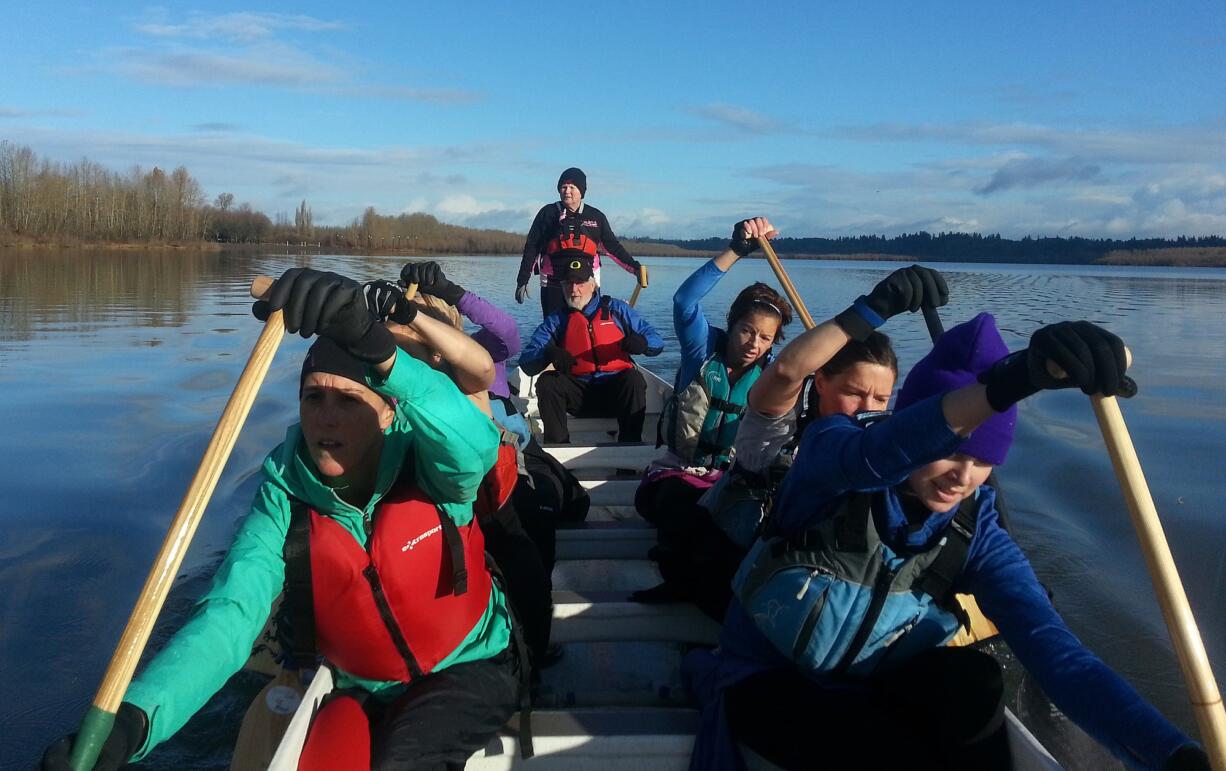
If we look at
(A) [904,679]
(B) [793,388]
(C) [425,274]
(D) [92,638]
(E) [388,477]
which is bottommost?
(D) [92,638]

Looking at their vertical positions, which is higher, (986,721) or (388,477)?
(388,477)

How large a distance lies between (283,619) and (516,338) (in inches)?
87.0

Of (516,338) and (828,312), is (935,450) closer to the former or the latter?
(516,338)

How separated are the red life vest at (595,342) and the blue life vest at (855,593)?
385cm

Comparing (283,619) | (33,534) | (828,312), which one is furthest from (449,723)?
(828,312)

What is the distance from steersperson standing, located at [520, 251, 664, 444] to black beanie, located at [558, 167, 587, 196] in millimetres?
1934

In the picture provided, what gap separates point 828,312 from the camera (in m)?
16.5

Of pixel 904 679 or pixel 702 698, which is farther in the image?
pixel 702 698

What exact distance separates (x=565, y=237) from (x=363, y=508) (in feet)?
18.9

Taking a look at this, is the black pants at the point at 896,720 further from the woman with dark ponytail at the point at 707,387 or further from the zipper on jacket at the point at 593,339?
the zipper on jacket at the point at 593,339

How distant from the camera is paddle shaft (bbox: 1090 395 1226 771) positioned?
5.24 ft

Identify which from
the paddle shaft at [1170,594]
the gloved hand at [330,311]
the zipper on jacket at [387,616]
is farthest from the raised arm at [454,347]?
the paddle shaft at [1170,594]

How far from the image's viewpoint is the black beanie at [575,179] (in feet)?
25.3

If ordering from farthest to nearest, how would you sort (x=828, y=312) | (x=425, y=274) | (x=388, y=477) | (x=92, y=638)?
1. (x=828, y=312)
2. (x=92, y=638)
3. (x=425, y=274)
4. (x=388, y=477)
